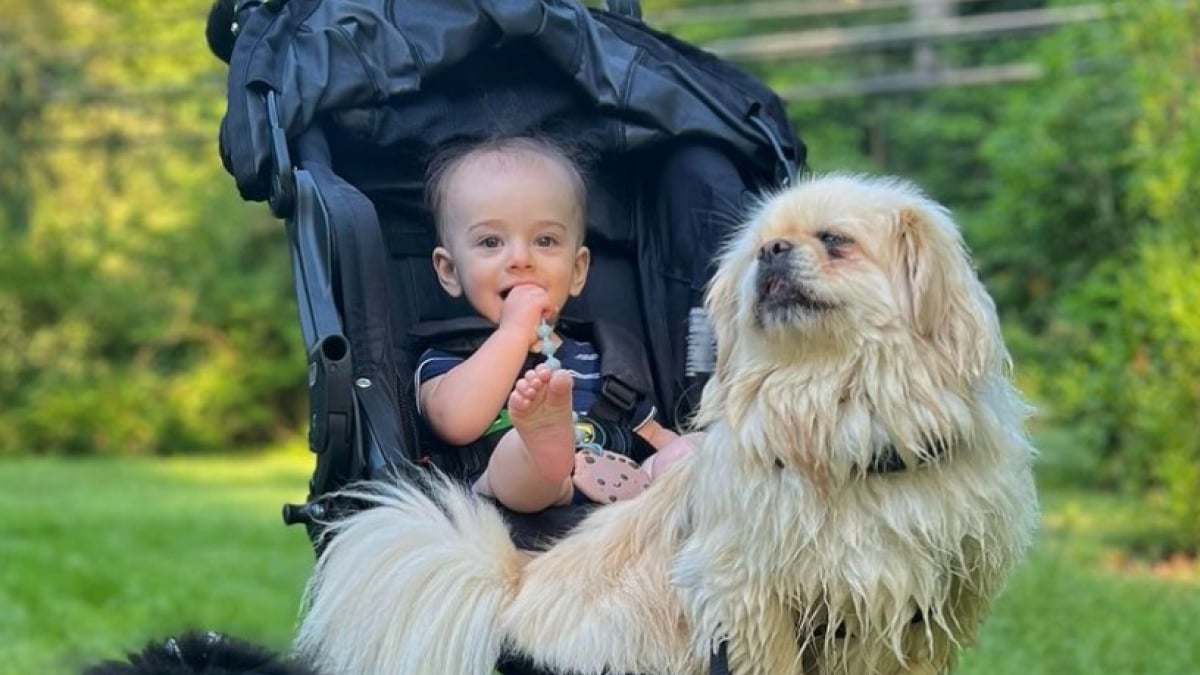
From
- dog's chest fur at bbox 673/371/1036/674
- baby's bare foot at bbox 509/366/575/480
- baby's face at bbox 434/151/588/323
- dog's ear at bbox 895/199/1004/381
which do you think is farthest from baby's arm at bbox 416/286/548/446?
dog's ear at bbox 895/199/1004/381

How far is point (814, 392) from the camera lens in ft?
8.80

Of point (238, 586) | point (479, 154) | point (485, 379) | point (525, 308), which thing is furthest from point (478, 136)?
point (238, 586)

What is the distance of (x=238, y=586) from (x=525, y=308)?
4.66 metres

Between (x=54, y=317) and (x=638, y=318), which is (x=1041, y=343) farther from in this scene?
(x=54, y=317)

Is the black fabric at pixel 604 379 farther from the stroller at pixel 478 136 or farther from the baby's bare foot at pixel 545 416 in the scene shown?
the baby's bare foot at pixel 545 416

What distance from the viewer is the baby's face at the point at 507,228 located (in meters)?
3.61

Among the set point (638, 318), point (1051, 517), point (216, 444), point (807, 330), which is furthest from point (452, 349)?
point (216, 444)

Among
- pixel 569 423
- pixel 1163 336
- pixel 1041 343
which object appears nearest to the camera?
pixel 569 423

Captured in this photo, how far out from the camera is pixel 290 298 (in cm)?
1917

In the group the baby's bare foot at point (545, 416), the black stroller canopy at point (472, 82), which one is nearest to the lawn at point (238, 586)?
the baby's bare foot at point (545, 416)

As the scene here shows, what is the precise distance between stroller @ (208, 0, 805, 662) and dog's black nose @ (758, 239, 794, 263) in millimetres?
764

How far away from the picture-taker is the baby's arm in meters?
3.39

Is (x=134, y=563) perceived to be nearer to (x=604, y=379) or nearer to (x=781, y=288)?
(x=604, y=379)

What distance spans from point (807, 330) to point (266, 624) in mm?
4316
